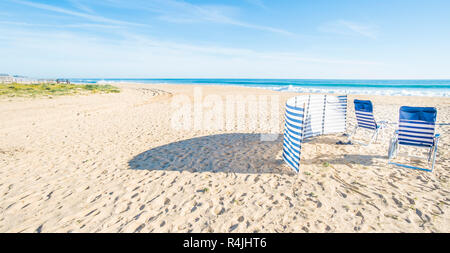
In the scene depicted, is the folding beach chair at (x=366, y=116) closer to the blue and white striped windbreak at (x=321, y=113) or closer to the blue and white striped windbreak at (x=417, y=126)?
the blue and white striped windbreak at (x=321, y=113)

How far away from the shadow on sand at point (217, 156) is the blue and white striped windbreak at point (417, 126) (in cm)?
260

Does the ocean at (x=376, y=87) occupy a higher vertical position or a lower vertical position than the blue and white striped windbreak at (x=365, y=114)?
higher

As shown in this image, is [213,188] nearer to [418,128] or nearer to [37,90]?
[418,128]

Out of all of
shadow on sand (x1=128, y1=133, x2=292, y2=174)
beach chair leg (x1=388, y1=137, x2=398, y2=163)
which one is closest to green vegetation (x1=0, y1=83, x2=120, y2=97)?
shadow on sand (x1=128, y1=133, x2=292, y2=174)

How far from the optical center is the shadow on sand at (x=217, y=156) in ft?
15.3

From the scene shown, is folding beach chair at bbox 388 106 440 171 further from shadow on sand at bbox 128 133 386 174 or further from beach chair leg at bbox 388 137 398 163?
shadow on sand at bbox 128 133 386 174

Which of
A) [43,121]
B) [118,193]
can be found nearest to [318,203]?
[118,193]

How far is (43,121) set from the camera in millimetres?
9867

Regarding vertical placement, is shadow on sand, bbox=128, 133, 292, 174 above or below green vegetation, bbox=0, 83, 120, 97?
below

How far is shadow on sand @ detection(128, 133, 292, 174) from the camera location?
4.65 meters

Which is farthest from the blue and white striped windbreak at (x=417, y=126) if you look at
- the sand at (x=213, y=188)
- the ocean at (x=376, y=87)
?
the ocean at (x=376, y=87)

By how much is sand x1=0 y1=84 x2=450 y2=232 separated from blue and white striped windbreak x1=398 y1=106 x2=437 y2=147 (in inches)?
24.8
